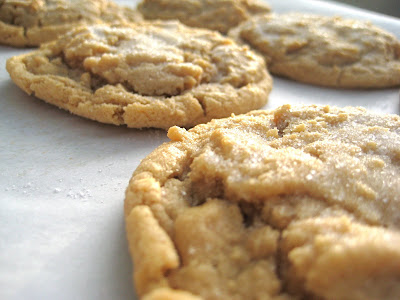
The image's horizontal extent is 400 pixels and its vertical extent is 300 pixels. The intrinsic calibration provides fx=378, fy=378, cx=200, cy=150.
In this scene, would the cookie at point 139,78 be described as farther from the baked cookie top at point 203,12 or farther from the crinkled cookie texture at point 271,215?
the baked cookie top at point 203,12

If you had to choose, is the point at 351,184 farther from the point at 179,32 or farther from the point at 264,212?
the point at 179,32

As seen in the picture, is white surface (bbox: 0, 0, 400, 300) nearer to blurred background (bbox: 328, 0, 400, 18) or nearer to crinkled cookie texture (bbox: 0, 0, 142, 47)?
crinkled cookie texture (bbox: 0, 0, 142, 47)

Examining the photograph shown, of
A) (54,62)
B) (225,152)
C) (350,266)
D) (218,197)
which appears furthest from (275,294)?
(54,62)

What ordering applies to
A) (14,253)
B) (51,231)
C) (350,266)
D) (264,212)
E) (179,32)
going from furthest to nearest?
(179,32) < (51,231) < (14,253) < (264,212) < (350,266)

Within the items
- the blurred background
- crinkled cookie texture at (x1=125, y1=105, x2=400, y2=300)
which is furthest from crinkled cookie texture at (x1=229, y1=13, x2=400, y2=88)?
the blurred background

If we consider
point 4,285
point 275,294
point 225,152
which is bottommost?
point 4,285

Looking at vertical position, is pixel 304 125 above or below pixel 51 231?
above

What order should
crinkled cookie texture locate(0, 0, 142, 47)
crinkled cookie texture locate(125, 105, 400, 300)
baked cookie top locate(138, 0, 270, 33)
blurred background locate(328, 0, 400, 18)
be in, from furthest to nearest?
1. blurred background locate(328, 0, 400, 18)
2. baked cookie top locate(138, 0, 270, 33)
3. crinkled cookie texture locate(0, 0, 142, 47)
4. crinkled cookie texture locate(125, 105, 400, 300)

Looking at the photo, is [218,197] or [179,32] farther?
[179,32]
